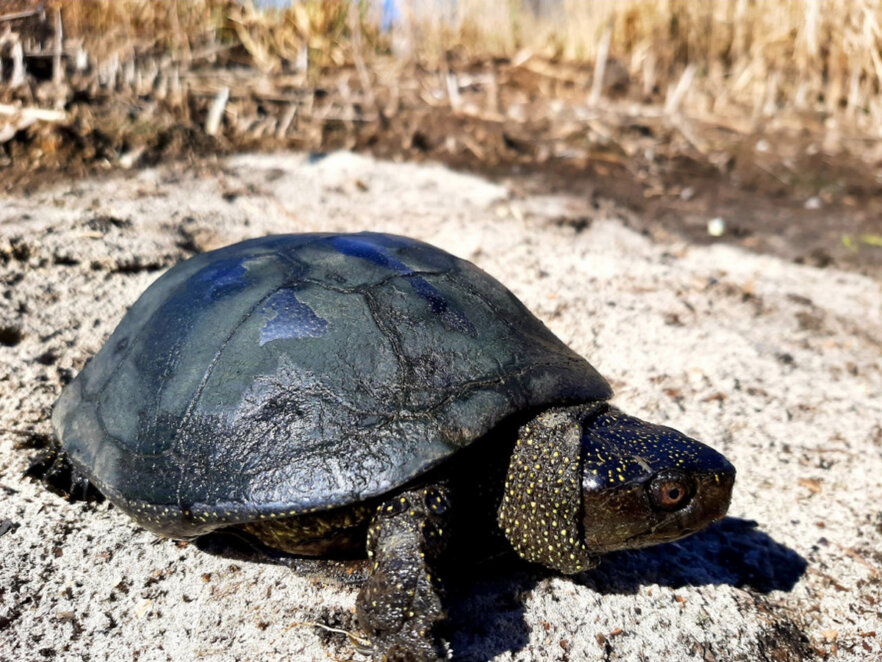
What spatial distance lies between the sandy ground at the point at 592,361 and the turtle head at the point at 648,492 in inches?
15.5

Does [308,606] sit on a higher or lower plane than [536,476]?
lower

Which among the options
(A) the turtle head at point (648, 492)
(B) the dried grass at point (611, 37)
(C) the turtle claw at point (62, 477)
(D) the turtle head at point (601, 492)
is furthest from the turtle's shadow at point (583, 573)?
(B) the dried grass at point (611, 37)

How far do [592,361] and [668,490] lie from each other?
1783 mm

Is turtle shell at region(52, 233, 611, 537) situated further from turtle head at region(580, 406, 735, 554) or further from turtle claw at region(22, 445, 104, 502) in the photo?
turtle head at region(580, 406, 735, 554)

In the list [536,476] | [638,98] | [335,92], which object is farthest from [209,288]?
[638,98]

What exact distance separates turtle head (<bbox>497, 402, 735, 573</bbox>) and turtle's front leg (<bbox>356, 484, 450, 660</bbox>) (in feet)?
1.02

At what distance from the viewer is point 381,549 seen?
218cm

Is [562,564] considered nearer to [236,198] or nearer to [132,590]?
[132,590]

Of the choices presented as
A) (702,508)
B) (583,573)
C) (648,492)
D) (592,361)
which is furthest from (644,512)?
(592,361)

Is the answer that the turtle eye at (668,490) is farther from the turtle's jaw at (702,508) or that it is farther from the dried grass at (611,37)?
the dried grass at (611,37)

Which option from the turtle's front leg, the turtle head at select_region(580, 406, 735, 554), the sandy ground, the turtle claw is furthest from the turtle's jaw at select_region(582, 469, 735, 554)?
the turtle claw

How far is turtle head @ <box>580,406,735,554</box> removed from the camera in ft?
7.30

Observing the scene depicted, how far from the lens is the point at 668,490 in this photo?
222 cm

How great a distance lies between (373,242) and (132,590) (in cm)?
158
